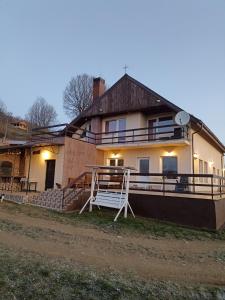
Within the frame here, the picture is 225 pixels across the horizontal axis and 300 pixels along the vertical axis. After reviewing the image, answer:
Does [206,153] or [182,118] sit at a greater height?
[182,118]

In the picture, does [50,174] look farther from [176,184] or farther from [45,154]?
[176,184]

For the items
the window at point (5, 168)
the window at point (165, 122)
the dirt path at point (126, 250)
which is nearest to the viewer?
the dirt path at point (126, 250)

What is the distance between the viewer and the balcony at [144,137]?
1491 cm

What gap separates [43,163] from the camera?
17.2 m

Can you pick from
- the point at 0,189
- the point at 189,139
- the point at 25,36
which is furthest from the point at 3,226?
the point at 25,36

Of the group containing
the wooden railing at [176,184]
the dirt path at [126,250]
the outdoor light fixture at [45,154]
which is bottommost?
the dirt path at [126,250]

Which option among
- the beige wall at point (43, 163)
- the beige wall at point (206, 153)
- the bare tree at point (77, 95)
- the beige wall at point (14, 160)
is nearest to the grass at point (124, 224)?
the beige wall at point (43, 163)

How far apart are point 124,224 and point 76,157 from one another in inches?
290

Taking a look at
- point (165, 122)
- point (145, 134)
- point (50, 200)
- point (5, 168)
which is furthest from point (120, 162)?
point (5, 168)

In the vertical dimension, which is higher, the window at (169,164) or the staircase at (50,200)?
the window at (169,164)

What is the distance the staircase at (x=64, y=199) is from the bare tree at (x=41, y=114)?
4849cm

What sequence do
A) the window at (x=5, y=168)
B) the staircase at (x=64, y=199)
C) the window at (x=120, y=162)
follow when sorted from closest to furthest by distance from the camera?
the staircase at (x=64, y=199)
the window at (x=120, y=162)
the window at (x=5, y=168)

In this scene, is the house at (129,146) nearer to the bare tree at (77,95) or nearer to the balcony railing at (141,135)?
the balcony railing at (141,135)

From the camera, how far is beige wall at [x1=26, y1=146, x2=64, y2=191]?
15.5 meters
